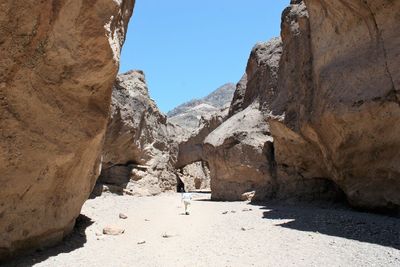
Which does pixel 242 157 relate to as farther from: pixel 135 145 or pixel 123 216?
pixel 123 216

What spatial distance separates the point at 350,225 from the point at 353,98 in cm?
300

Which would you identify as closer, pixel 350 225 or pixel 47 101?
pixel 47 101

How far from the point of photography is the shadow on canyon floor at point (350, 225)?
6.09m

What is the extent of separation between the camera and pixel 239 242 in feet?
21.7

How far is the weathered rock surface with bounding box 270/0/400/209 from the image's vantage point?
26.0 feet

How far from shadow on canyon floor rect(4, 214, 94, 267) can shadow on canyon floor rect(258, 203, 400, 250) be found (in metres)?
4.09

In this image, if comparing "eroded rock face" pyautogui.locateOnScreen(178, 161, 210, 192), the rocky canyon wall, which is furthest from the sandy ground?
"eroded rock face" pyautogui.locateOnScreen(178, 161, 210, 192)

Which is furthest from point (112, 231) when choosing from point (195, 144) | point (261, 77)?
point (195, 144)

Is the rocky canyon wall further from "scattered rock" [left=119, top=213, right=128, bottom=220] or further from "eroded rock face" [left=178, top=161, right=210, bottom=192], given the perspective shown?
"eroded rock face" [left=178, top=161, right=210, bottom=192]

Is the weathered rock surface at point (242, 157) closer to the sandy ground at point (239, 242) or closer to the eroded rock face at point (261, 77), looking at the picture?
the eroded rock face at point (261, 77)

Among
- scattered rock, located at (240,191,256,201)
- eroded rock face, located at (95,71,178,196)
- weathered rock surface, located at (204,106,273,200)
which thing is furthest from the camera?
eroded rock face, located at (95,71,178,196)

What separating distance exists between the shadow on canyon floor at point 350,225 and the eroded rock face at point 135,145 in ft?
29.8

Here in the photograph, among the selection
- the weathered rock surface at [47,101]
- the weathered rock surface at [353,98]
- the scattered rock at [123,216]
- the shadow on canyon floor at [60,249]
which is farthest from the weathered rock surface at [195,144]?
the weathered rock surface at [47,101]

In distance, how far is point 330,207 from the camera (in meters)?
10.3
